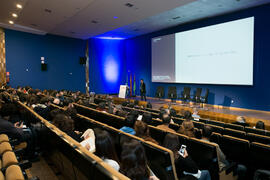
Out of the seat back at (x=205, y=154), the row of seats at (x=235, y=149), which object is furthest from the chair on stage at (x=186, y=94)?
the seat back at (x=205, y=154)

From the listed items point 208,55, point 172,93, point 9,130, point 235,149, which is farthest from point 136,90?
point 9,130

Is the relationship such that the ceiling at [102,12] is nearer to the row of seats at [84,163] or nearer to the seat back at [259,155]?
the seat back at [259,155]

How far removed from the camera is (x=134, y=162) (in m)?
1.47

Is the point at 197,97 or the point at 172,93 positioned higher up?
the point at 172,93

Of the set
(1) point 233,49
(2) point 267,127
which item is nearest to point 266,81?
(1) point 233,49

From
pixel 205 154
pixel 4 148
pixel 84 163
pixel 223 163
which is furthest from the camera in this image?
pixel 223 163

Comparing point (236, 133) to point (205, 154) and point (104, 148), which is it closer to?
point (205, 154)

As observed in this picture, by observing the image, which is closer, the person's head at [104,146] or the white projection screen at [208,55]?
the person's head at [104,146]

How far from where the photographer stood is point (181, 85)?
10906 mm

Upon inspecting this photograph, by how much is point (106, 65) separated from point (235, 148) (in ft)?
40.8

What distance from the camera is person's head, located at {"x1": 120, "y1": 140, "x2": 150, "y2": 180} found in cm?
145

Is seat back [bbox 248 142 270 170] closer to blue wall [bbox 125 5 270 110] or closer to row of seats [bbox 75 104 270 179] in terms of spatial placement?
row of seats [bbox 75 104 270 179]

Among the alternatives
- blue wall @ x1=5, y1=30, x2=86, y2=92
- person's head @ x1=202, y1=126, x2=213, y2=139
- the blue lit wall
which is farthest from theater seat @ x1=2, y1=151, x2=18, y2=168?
the blue lit wall

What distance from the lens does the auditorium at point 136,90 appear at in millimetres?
2018
